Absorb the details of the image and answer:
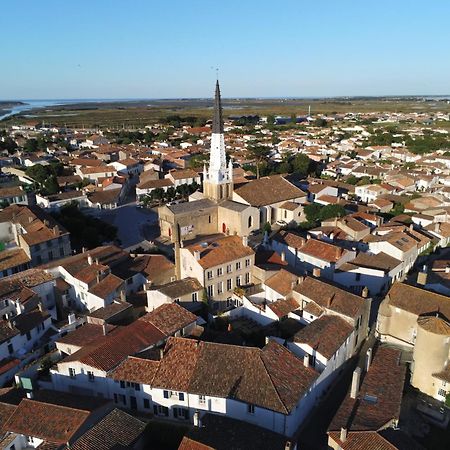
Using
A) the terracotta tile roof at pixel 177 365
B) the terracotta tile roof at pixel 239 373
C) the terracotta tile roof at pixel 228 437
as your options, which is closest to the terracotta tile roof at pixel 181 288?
the terracotta tile roof at pixel 177 365

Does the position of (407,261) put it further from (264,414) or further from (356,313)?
(264,414)

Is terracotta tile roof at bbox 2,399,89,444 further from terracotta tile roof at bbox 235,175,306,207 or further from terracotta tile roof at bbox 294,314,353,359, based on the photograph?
terracotta tile roof at bbox 235,175,306,207

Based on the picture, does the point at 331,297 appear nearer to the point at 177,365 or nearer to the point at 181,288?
the point at 181,288

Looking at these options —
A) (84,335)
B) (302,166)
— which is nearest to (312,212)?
(302,166)

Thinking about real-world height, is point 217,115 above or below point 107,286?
above

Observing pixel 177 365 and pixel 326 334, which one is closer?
pixel 177 365

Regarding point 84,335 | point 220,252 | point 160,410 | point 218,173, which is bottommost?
point 160,410
